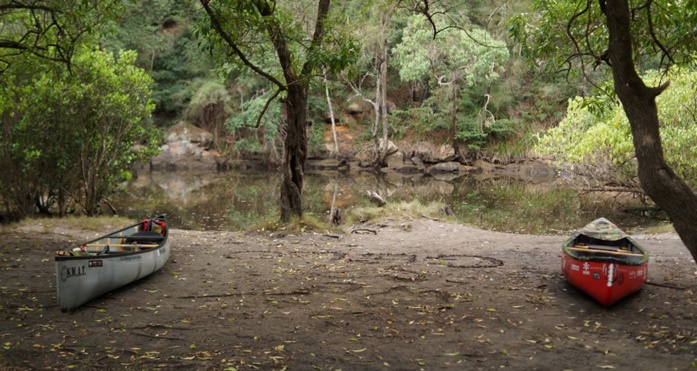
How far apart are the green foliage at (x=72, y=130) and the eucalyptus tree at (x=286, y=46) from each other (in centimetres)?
433

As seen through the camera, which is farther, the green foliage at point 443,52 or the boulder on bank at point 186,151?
the boulder on bank at point 186,151

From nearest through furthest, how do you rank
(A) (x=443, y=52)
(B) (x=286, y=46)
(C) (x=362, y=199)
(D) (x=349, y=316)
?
1. (D) (x=349, y=316)
2. (B) (x=286, y=46)
3. (C) (x=362, y=199)
4. (A) (x=443, y=52)

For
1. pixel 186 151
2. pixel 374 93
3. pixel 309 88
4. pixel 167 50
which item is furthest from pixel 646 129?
pixel 167 50

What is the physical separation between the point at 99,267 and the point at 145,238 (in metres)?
2.38

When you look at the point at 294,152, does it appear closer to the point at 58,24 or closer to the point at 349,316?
the point at 58,24

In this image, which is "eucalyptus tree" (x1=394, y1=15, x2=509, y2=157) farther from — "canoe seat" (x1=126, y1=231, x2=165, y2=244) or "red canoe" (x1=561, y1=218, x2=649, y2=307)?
"canoe seat" (x1=126, y1=231, x2=165, y2=244)

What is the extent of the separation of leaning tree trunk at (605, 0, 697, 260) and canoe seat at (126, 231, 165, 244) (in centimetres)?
742

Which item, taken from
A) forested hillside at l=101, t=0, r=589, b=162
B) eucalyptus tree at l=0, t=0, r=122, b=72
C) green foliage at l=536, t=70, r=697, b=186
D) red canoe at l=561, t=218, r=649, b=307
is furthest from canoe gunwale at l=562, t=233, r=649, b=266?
forested hillside at l=101, t=0, r=589, b=162

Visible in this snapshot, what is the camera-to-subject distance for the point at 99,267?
7.47m

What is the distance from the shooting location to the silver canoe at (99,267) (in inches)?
283

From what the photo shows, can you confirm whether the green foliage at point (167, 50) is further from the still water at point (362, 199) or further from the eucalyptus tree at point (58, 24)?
the eucalyptus tree at point (58, 24)

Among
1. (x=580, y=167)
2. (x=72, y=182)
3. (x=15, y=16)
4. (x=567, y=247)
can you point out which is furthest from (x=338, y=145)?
(x=567, y=247)

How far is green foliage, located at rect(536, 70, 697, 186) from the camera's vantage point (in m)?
14.6

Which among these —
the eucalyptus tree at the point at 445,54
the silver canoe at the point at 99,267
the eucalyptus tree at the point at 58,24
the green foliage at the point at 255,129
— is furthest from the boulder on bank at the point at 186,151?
the silver canoe at the point at 99,267
